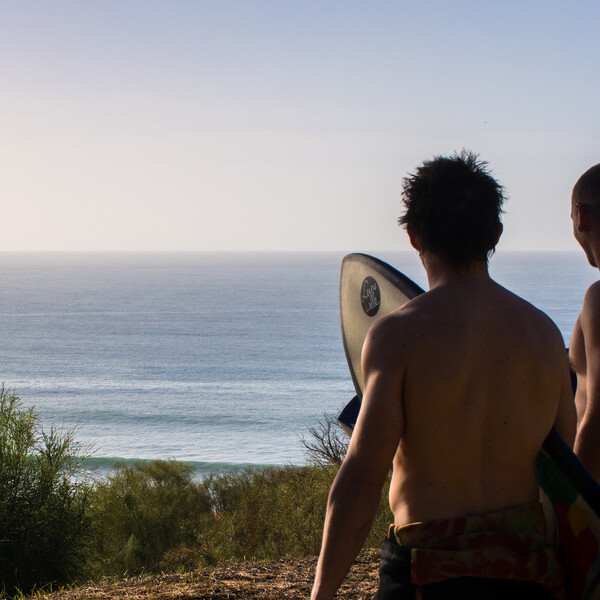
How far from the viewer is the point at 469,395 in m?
1.92

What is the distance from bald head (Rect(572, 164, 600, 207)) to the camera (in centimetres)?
247

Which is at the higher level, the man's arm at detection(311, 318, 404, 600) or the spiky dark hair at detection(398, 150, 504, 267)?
the spiky dark hair at detection(398, 150, 504, 267)

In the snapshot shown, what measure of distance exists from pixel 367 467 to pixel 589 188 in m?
1.27

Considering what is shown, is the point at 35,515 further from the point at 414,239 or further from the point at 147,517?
the point at 414,239

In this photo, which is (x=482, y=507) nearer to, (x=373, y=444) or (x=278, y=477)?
(x=373, y=444)

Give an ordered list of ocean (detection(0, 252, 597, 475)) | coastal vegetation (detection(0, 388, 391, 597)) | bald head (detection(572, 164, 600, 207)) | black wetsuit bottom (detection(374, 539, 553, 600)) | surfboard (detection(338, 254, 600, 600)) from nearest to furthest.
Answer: black wetsuit bottom (detection(374, 539, 553, 600))
surfboard (detection(338, 254, 600, 600))
bald head (detection(572, 164, 600, 207))
coastal vegetation (detection(0, 388, 391, 597))
ocean (detection(0, 252, 597, 475))

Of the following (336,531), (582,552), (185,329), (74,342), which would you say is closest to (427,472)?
(336,531)

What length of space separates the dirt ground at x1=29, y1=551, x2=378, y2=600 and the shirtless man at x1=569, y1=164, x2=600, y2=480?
117 inches

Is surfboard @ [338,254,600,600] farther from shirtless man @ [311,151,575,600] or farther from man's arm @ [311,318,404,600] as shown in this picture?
man's arm @ [311,318,404,600]

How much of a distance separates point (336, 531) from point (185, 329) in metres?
133

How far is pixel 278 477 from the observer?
39.2m

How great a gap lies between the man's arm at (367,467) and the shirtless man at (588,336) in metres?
0.75

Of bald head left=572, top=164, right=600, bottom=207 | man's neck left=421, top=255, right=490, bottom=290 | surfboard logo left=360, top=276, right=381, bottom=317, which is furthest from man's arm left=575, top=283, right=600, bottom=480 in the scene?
surfboard logo left=360, top=276, right=381, bottom=317

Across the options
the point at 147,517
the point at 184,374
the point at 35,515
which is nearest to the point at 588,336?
the point at 35,515
